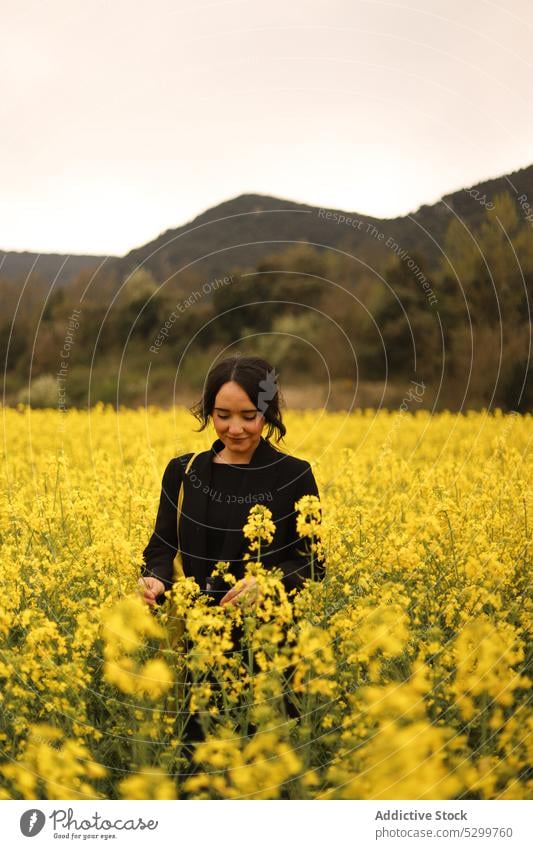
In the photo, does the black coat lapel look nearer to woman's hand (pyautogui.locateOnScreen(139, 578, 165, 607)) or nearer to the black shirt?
the black shirt

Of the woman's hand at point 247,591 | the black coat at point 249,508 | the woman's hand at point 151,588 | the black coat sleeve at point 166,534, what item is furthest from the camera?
the black coat sleeve at point 166,534

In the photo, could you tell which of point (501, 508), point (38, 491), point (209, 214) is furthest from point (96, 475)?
point (501, 508)

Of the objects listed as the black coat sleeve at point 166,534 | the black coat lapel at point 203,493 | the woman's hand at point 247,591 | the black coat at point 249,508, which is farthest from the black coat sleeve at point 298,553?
the black coat sleeve at point 166,534

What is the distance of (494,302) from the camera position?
6996 mm

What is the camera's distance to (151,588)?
3.42 m

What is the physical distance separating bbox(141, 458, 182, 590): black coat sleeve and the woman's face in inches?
12.1

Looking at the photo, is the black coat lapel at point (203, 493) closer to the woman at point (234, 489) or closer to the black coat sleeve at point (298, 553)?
the woman at point (234, 489)

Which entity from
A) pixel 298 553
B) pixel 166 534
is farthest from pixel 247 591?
pixel 166 534

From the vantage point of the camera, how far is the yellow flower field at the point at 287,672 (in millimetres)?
2801

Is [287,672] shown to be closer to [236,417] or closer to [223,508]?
[223,508]

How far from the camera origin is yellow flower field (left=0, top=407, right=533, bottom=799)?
280 centimetres

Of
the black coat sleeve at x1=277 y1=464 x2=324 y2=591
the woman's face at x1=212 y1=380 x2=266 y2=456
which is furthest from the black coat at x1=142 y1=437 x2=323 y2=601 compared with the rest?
the woman's face at x1=212 y1=380 x2=266 y2=456
